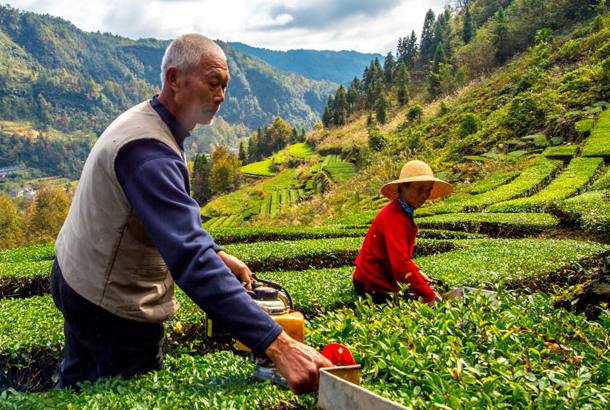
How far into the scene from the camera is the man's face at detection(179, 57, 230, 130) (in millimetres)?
2111

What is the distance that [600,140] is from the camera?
16344mm

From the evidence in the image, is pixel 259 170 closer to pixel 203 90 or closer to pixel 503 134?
pixel 503 134

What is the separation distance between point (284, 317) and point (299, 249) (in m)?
6.88

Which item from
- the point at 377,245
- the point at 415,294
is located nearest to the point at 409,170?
the point at 377,245

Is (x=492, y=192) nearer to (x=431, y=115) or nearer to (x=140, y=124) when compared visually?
(x=140, y=124)

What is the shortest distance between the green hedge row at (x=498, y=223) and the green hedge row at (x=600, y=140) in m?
6.72

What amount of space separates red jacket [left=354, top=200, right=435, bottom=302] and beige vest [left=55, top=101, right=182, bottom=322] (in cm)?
217

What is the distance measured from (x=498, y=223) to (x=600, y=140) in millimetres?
8942

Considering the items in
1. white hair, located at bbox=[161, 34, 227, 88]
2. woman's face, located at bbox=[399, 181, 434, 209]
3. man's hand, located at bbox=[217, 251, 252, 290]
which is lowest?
man's hand, located at bbox=[217, 251, 252, 290]

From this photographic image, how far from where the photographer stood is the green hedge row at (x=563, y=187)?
483 inches

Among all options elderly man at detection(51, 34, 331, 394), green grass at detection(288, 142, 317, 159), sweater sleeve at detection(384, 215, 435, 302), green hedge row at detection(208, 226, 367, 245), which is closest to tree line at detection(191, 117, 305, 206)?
green grass at detection(288, 142, 317, 159)

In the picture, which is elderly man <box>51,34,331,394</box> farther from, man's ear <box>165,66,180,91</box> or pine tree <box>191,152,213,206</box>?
pine tree <box>191,152,213,206</box>

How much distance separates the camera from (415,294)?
3658mm

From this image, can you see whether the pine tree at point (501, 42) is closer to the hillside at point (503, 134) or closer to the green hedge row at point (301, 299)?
the hillside at point (503, 134)
